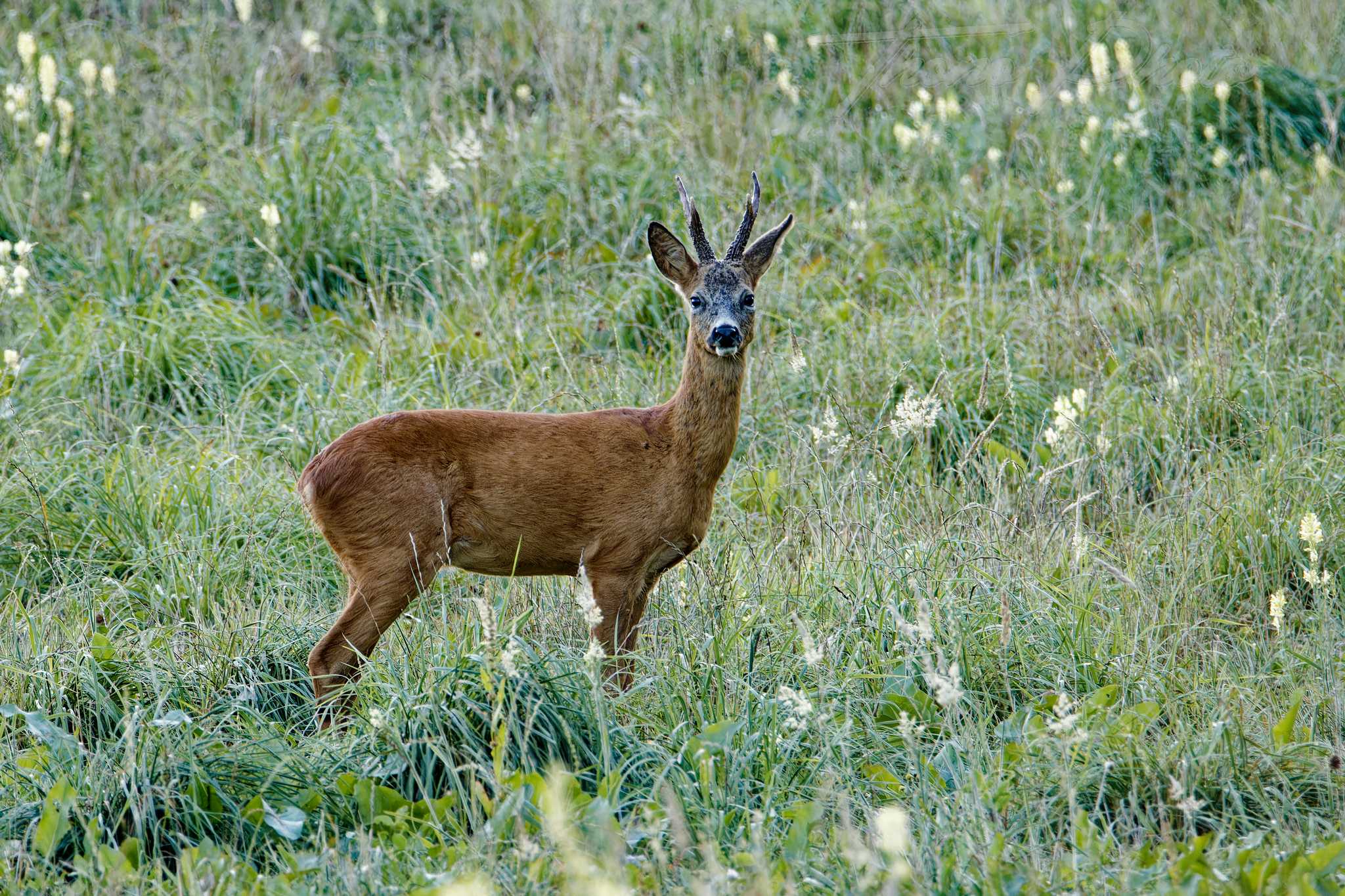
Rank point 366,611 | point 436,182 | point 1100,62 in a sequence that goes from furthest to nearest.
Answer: point 1100,62 < point 436,182 < point 366,611

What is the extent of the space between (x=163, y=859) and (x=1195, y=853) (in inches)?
85.4

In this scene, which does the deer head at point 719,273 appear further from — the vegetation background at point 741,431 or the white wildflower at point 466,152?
the white wildflower at point 466,152

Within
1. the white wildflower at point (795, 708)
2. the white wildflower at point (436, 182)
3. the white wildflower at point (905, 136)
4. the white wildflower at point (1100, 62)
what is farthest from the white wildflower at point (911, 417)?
the white wildflower at point (1100, 62)

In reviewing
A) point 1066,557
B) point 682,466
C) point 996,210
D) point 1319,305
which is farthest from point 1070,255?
point 682,466

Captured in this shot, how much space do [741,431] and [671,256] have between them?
1.19 metres

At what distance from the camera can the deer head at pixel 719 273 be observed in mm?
4473

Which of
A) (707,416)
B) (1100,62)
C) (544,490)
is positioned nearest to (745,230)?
(707,416)

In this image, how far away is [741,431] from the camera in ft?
19.2

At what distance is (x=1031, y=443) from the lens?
577 centimetres

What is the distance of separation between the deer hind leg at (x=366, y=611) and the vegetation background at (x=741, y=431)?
0.13m

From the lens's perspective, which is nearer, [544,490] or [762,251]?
[544,490]

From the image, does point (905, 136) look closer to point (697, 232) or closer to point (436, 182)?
point (436, 182)

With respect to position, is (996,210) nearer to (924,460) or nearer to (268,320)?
(924,460)

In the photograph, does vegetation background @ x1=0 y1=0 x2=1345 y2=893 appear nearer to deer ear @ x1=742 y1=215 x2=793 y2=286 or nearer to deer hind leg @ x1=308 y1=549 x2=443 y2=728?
deer hind leg @ x1=308 y1=549 x2=443 y2=728
